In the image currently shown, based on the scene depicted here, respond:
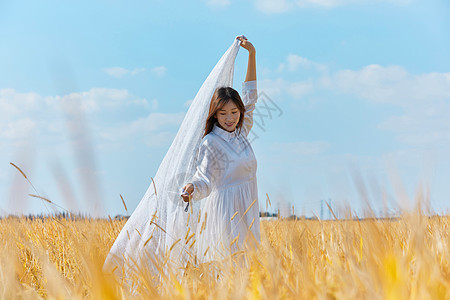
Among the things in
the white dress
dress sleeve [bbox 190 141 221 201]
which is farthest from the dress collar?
dress sleeve [bbox 190 141 221 201]

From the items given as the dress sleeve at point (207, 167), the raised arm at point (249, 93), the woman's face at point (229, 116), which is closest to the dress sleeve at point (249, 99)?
the raised arm at point (249, 93)

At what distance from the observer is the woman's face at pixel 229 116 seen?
312cm

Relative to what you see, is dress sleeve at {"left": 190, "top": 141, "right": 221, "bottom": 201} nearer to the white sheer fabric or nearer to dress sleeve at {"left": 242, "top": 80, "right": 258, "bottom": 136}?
the white sheer fabric

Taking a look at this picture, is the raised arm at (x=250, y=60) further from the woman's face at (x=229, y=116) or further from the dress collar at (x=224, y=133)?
the dress collar at (x=224, y=133)

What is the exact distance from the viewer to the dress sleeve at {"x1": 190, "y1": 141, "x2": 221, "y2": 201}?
2994 millimetres

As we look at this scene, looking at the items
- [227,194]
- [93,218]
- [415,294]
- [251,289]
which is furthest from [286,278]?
[227,194]

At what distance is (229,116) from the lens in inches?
123

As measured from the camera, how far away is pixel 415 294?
1.12m

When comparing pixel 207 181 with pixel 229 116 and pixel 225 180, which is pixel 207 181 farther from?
pixel 229 116

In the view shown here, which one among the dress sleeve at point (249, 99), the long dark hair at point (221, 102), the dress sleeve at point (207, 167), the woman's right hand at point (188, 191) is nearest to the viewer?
the woman's right hand at point (188, 191)

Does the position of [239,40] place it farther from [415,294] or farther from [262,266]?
[415,294]

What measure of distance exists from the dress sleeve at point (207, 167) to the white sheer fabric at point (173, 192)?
162 millimetres

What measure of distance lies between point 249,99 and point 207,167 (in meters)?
0.63

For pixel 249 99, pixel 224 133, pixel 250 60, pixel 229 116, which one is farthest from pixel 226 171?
pixel 250 60
